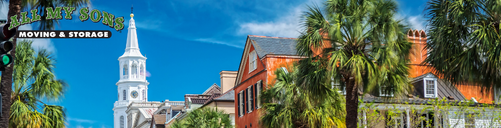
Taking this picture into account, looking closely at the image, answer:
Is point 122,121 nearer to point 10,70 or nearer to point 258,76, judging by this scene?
point 258,76

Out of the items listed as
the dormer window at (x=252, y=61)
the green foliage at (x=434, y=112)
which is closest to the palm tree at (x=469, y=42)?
the green foliage at (x=434, y=112)

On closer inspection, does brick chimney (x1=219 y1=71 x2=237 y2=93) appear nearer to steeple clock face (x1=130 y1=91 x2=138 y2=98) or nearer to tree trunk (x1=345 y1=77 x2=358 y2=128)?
tree trunk (x1=345 y1=77 x2=358 y2=128)

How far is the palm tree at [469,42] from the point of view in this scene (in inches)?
634

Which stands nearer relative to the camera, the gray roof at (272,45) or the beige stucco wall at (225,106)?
the gray roof at (272,45)

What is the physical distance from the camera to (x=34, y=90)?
2520cm

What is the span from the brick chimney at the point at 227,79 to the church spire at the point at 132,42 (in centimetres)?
10181

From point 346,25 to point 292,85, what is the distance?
7.00m

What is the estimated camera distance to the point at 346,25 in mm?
21234

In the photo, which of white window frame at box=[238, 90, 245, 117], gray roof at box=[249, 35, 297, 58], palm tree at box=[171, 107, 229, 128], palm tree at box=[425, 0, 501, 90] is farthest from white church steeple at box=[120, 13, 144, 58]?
palm tree at box=[425, 0, 501, 90]

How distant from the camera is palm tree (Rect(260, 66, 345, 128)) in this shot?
1046 inches

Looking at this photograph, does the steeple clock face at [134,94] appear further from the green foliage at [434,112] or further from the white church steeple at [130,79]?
the green foliage at [434,112]

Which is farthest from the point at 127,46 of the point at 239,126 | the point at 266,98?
the point at 266,98

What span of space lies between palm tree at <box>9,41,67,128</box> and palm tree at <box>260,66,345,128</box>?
9.01 metres

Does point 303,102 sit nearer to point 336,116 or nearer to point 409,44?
point 336,116
